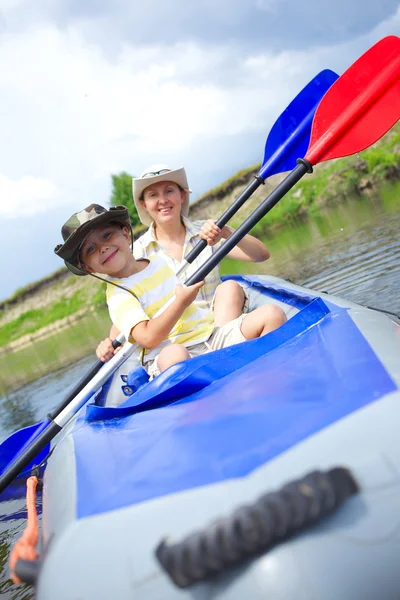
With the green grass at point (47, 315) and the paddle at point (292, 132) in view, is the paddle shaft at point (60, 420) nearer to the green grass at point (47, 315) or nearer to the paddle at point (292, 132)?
the paddle at point (292, 132)

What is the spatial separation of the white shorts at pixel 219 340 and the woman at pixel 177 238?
0.22 metres

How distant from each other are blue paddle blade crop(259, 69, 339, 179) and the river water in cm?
121

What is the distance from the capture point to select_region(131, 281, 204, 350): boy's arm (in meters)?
2.21

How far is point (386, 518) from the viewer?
94 cm

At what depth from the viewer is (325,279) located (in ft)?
18.1

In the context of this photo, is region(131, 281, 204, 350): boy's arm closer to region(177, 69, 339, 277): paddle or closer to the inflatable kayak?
the inflatable kayak

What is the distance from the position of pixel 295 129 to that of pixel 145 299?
143 centimetres

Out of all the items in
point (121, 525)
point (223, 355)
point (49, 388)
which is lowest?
point (121, 525)

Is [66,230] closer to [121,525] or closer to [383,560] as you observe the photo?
[121,525]

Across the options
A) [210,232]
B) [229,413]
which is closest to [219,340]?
[210,232]

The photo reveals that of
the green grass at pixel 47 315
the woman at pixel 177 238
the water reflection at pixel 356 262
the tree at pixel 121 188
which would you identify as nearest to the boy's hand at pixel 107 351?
the woman at pixel 177 238

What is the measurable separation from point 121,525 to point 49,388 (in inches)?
236

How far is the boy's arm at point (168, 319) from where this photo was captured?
7.25ft

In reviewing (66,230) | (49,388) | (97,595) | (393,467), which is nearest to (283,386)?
(393,467)
